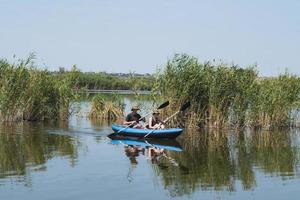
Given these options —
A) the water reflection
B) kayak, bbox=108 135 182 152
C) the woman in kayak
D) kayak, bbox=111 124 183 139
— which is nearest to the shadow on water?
kayak, bbox=108 135 182 152

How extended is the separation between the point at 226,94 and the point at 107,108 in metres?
8.49

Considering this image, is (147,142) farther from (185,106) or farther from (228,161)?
(228,161)

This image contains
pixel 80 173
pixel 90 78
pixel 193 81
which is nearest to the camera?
pixel 80 173

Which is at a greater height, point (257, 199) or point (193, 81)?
point (193, 81)

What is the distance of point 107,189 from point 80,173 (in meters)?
2.21

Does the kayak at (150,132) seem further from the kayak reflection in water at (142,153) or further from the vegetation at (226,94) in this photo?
the vegetation at (226,94)

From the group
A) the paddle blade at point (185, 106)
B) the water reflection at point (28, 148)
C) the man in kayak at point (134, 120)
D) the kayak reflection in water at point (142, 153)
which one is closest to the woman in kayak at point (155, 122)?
the man in kayak at point (134, 120)

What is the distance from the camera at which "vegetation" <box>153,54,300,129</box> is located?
90.1 ft

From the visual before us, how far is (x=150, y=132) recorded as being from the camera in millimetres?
23047

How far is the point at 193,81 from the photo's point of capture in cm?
2750

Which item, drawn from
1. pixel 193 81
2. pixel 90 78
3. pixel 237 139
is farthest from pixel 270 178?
pixel 90 78

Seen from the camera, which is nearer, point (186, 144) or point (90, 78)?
point (186, 144)

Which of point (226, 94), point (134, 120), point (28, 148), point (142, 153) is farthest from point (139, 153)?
point (226, 94)

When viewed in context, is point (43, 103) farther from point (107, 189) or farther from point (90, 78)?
point (90, 78)
